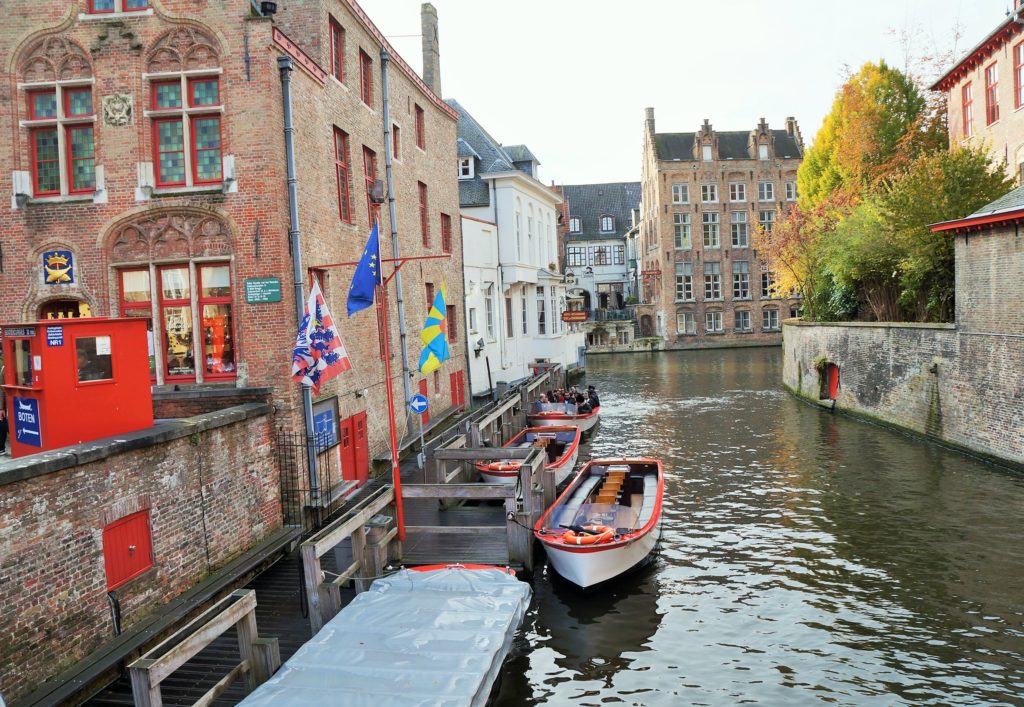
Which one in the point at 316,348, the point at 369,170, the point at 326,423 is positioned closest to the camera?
the point at 316,348

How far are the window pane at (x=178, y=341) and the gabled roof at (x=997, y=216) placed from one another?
18952 millimetres

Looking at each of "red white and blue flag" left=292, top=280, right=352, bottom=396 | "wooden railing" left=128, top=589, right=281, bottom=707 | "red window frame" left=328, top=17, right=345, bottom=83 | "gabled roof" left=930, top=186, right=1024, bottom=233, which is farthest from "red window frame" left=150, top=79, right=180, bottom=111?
"gabled roof" left=930, top=186, right=1024, bottom=233

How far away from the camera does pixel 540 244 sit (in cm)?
4053

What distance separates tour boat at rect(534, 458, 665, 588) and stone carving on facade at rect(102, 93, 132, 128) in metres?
10.5

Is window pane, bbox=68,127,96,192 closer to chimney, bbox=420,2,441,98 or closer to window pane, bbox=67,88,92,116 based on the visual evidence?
window pane, bbox=67,88,92,116

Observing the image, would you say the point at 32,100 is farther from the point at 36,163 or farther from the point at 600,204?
the point at 600,204

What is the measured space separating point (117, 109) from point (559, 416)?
18019mm

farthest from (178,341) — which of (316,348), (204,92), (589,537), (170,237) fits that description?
(589,537)

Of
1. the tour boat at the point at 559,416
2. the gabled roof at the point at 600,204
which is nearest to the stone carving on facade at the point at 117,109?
the tour boat at the point at 559,416

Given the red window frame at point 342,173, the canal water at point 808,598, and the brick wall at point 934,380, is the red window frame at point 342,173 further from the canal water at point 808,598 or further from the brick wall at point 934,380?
the brick wall at point 934,380

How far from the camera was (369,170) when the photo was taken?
66.8 ft

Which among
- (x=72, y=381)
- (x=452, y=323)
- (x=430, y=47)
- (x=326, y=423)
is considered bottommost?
(x=326, y=423)

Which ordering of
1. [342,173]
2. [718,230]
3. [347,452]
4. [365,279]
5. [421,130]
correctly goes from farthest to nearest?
1. [718,230]
2. [421,130]
3. [342,173]
4. [347,452]
5. [365,279]

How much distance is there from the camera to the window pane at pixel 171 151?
14.7 metres
